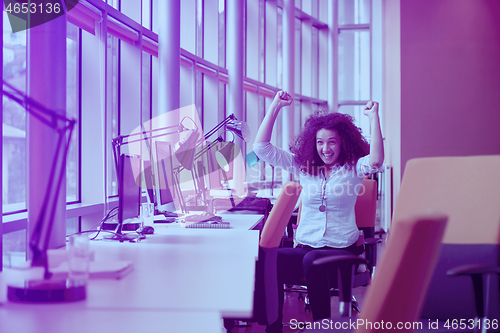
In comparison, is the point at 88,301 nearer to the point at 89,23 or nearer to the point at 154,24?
the point at 89,23

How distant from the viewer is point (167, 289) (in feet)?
4.08

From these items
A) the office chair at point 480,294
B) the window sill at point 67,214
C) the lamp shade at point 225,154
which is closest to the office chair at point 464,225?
the office chair at point 480,294

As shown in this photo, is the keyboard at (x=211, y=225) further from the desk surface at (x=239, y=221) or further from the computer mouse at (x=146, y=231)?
the computer mouse at (x=146, y=231)

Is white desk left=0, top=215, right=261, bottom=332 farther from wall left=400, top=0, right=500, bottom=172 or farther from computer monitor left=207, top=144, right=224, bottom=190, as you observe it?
wall left=400, top=0, right=500, bottom=172

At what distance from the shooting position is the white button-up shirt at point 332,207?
2.48 metres

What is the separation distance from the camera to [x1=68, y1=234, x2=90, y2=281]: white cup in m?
1.17

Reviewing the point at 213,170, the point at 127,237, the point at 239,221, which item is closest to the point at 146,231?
the point at 127,237

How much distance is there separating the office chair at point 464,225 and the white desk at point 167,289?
714 mm

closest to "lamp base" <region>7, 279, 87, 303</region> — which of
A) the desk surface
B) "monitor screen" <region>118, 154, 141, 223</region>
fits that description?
"monitor screen" <region>118, 154, 141, 223</region>

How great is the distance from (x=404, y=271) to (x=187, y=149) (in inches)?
86.0

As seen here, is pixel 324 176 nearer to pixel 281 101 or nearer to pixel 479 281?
pixel 281 101

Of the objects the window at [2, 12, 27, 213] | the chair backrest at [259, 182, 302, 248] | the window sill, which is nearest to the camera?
the chair backrest at [259, 182, 302, 248]

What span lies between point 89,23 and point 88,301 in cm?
305

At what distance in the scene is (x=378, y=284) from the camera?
0.79m
